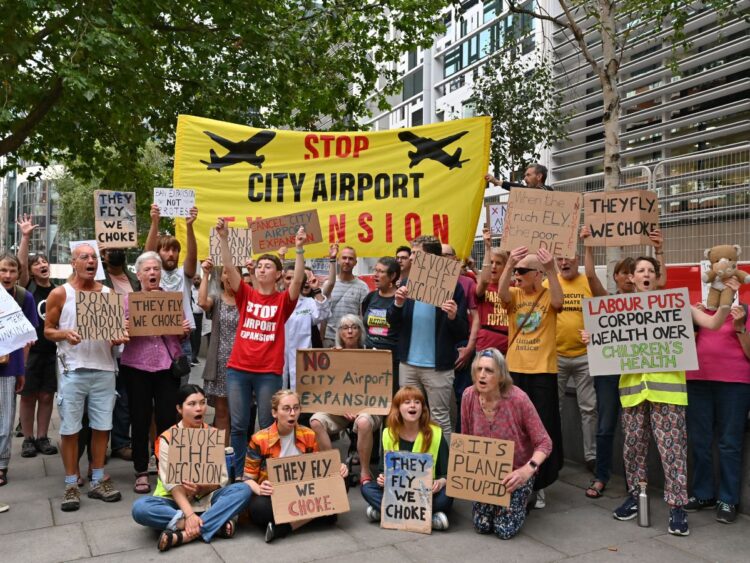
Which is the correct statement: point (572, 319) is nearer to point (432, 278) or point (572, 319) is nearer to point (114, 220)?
point (432, 278)

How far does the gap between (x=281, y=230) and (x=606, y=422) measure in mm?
3242

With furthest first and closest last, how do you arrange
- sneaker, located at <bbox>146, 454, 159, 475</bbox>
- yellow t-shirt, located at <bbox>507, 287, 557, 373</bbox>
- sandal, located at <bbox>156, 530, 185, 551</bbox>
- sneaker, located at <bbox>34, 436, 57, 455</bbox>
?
sneaker, located at <bbox>34, 436, 57, 455</bbox> < sneaker, located at <bbox>146, 454, 159, 475</bbox> < yellow t-shirt, located at <bbox>507, 287, 557, 373</bbox> < sandal, located at <bbox>156, 530, 185, 551</bbox>

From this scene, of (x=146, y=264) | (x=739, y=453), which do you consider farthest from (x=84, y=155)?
(x=739, y=453)

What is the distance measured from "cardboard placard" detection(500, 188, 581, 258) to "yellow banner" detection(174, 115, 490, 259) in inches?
62.0

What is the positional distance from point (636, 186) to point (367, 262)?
9.35 m

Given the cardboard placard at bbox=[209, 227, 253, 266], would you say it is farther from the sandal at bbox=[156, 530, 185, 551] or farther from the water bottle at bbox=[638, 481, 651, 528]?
the water bottle at bbox=[638, 481, 651, 528]

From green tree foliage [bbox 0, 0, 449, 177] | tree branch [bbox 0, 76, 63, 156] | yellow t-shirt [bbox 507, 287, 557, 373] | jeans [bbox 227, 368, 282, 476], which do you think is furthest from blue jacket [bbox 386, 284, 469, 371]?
tree branch [bbox 0, 76, 63, 156]

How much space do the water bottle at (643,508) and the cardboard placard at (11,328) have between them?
462 centimetres

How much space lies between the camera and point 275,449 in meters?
5.07

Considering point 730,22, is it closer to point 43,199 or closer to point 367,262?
point 367,262

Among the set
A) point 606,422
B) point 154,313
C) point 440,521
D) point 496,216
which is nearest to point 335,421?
point 440,521

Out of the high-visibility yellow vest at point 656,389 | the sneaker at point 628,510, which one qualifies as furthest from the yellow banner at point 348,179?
the sneaker at point 628,510

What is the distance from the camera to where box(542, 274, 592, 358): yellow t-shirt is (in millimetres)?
6012

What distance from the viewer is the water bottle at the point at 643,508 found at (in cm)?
494
